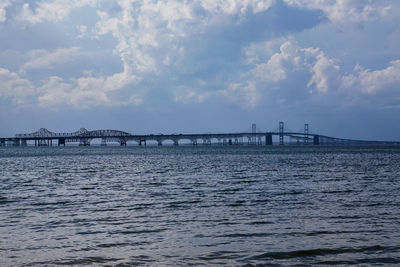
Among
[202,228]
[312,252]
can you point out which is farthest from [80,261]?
[312,252]

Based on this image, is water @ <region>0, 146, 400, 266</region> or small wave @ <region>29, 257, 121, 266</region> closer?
small wave @ <region>29, 257, 121, 266</region>

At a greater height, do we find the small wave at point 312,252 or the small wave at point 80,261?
the small wave at point 80,261

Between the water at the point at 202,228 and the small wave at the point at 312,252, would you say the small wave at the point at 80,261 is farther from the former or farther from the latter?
the small wave at the point at 312,252

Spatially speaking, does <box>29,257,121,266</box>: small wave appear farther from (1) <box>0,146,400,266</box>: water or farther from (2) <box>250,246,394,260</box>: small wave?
(2) <box>250,246,394,260</box>: small wave

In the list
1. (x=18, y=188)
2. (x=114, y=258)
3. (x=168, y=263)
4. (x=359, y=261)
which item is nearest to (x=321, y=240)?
(x=359, y=261)

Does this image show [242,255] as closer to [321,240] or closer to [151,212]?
[321,240]

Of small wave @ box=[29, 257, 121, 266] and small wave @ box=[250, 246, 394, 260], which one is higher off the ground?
small wave @ box=[29, 257, 121, 266]

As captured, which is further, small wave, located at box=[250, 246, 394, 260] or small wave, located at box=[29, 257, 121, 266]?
small wave, located at box=[250, 246, 394, 260]

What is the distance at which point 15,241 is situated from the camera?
1095 cm

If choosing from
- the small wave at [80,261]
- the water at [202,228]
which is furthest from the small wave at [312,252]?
the small wave at [80,261]

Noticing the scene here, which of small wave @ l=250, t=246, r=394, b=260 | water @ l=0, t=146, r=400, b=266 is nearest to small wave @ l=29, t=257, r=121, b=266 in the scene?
water @ l=0, t=146, r=400, b=266

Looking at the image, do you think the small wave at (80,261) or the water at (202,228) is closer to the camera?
the small wave at (80,261)

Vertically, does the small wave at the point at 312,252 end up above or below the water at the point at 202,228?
below

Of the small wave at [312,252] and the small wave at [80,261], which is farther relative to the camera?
the small wave at [312,252]
